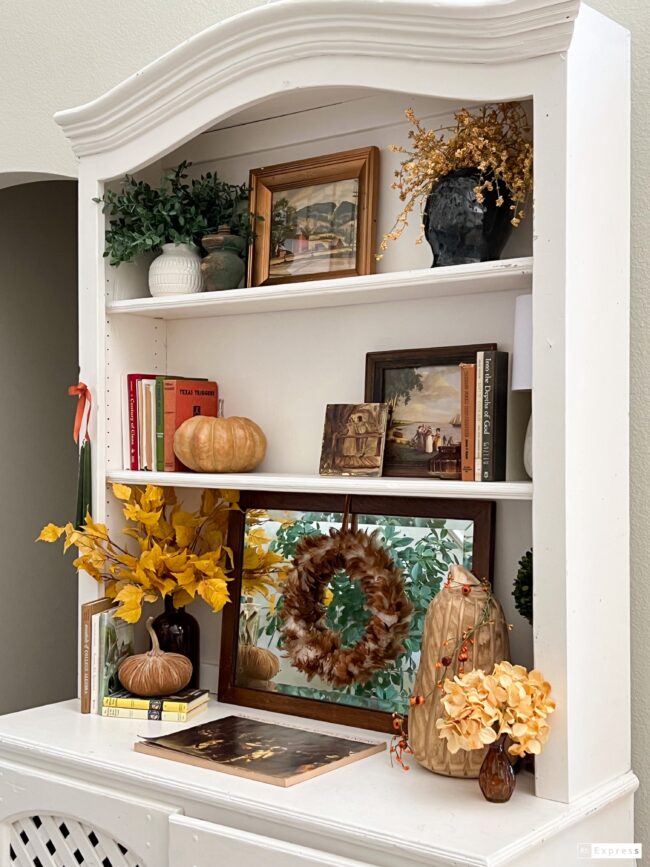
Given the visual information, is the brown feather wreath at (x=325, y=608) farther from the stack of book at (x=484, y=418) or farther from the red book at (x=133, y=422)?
the red book at (x=133, y=422)

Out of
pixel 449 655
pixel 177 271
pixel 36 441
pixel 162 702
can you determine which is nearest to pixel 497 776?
pixel 449 655

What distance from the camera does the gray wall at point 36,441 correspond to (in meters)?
3.69

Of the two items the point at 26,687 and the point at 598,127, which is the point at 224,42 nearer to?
the point at 598,127

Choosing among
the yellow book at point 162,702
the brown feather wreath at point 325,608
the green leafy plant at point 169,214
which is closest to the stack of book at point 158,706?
the yellow book at point 162,702

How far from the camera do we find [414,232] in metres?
2.25

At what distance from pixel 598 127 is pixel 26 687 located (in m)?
2.85

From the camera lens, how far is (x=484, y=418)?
197cm

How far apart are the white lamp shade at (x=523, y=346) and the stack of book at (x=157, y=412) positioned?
89 centimetres

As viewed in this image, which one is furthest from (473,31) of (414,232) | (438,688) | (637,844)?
(637,844)

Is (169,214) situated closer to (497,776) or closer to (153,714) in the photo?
(153,714)

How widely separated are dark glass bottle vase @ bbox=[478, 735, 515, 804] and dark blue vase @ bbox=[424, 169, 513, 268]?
92 centimetres

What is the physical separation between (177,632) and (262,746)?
504 millimetres

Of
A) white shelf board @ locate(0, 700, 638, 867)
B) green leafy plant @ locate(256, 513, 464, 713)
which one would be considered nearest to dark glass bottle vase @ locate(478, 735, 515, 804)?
white shelf board @ locate(0, 700, 638, 867)

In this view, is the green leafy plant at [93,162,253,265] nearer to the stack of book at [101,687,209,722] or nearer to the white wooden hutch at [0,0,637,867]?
the white wooden hutch at [0,0,637,867]
